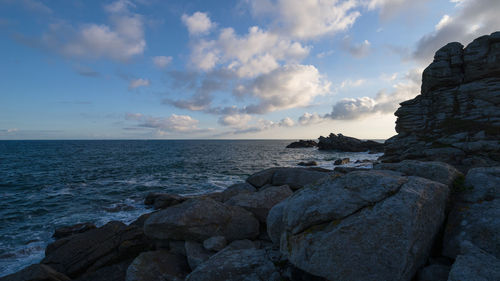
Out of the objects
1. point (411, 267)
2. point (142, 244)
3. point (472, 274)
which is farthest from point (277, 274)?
point (142, 244)

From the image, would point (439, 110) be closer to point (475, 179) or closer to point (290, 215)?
point (475, 179)

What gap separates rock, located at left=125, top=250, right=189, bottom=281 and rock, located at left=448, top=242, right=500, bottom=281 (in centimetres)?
772

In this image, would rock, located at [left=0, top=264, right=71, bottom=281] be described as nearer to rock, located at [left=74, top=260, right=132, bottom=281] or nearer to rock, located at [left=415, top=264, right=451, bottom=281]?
rock, located at [left=74, top=260, right=132, bottom=281]

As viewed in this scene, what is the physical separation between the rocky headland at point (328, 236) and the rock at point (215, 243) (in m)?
0.05

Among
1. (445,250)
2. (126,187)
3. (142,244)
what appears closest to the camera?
(445,250)

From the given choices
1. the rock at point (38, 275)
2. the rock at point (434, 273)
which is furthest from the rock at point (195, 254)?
the rock at point (434, 273)

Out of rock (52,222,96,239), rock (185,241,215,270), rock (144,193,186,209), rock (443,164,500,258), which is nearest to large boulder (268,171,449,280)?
rock (443,164,500,258)

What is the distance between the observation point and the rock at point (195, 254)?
26.2 ft

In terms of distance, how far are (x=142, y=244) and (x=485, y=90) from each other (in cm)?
4207

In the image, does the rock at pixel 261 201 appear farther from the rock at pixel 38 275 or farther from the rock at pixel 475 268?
the rock at pixel 475 268

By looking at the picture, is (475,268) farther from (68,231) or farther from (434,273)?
(68,231)

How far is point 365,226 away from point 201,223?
7.10 m

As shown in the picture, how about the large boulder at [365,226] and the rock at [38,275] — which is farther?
the rock at [38,275]

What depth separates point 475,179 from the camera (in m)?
5.96
